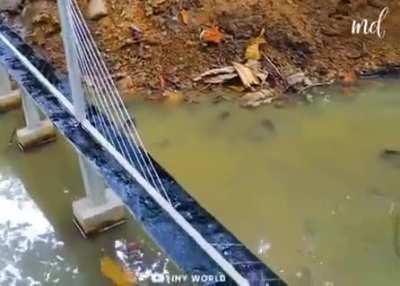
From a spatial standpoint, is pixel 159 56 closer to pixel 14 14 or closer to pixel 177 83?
pixel 177 83

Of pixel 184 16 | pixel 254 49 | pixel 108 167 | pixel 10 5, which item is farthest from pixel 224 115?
pixel 10 5

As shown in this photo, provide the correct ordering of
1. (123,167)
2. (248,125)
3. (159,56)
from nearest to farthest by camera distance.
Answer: (123,167)
(248,125)
(159,56)

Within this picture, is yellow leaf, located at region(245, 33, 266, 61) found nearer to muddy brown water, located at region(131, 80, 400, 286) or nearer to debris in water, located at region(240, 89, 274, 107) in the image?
debris in water, located at region(240, 89, 274, 107)

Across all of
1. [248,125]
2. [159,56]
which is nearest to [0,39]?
[159,56]

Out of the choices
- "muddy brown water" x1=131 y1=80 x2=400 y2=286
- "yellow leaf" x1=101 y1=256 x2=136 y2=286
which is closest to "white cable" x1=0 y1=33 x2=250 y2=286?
"yellow leaf" x1=101 y1=256 x2=136 y2=286

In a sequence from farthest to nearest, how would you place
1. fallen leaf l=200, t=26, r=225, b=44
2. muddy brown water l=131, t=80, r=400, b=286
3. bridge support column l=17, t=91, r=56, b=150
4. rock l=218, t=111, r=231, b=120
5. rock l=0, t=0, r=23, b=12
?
1. rock l=0, t=0, r=23, b=12
2. fallen leaf l=200, t=26, r=225, b=44
3. rock l=218, t=111, r=231, b=120
4. bridge support column l=17, t=91, r=56, b=150
5. muddy brown water l=131, t=80, r=400, b=286

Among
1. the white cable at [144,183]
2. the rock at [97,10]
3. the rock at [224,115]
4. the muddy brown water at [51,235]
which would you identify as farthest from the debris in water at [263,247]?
the rock at [97,10]
